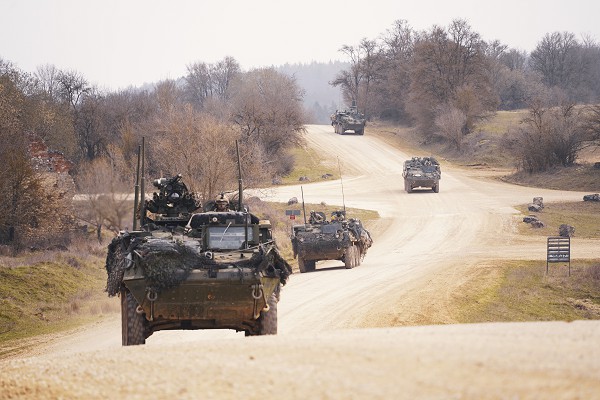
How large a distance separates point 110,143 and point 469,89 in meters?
32.7

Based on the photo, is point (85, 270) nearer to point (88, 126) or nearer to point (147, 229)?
point (147, 229)

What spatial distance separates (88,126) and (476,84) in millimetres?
→ 33315

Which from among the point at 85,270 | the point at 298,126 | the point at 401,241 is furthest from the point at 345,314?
the point at 298,126

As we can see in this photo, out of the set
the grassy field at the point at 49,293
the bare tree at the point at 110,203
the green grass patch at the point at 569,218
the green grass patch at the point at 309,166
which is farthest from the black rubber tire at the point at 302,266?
the green grass patch at the point at 309,166

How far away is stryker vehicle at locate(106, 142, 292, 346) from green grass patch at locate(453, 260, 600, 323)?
319 inches

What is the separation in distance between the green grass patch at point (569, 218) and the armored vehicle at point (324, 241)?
47.4 ft

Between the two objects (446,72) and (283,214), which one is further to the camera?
(446,72)

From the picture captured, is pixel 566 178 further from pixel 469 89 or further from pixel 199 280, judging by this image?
pixel 199 280

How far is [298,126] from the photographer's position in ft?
220

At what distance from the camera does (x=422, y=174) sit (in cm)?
5359

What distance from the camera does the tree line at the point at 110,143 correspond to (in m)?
31.9

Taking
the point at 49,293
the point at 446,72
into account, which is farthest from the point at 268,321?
the point at 446,72

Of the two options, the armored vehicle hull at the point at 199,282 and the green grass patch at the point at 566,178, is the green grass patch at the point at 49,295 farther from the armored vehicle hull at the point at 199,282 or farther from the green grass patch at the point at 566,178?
the green grass patch at the point at 566,178

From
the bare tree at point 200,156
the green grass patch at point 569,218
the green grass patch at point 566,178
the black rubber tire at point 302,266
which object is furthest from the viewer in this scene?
the green grass patch at point 566,178
